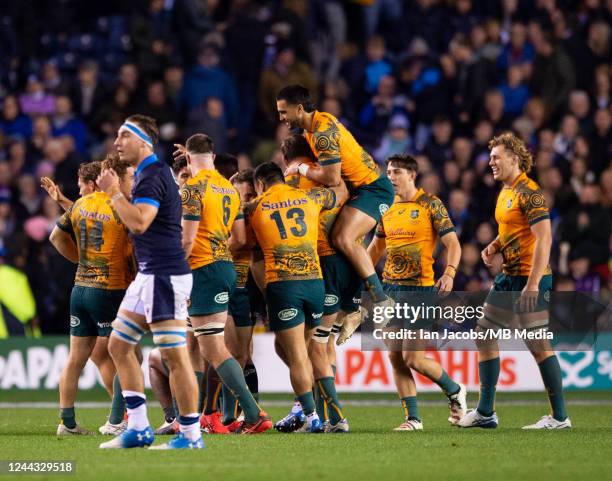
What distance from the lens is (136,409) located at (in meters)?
9.80

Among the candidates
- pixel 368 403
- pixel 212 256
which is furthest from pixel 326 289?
pixel 368 403

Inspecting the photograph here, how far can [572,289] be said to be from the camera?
57.3 ft

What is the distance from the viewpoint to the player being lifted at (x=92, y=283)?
11812 millimetres

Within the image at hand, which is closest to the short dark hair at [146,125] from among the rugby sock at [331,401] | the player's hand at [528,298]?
the rugby sock at [331,401]

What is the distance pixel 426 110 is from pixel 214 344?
10.3 metres

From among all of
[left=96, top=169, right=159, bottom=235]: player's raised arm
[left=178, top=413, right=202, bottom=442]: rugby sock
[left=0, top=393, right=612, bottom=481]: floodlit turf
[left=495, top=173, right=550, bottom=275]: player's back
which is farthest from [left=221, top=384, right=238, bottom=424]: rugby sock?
[left=96, top=169, right=159, bottom=235]: player's raised arm

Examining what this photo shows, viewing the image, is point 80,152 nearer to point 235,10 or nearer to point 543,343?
point 235,10

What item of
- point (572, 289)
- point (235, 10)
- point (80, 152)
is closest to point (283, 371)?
point (572, 289)

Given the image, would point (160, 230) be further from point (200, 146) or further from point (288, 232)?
point (288, 232)

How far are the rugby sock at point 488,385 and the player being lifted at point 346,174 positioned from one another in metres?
1.15

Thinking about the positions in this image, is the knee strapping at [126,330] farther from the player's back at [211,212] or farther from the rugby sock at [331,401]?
the rugby sock at [331,401]

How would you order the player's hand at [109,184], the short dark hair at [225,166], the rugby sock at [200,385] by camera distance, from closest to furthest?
the player's hand at [109,184] < the rugby sock at [200,385] < the short dark hair at [225,166]

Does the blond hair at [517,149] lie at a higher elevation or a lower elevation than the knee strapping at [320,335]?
higher

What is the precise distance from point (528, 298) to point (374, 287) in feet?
4.77
